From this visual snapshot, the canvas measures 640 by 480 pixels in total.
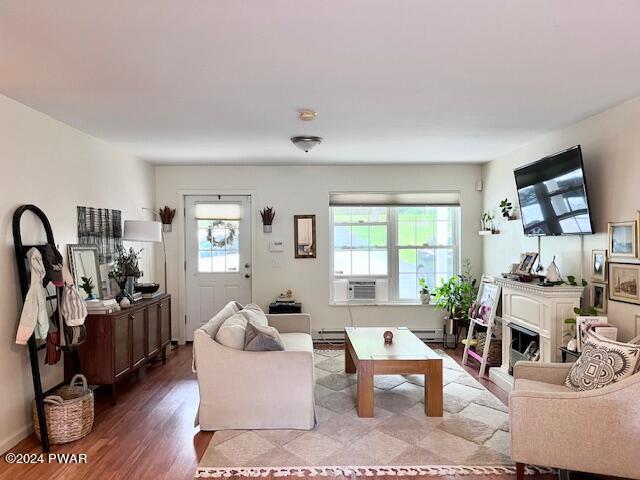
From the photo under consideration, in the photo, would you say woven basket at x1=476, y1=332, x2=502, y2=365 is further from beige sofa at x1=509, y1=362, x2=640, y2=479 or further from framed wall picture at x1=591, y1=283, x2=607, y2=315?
beige sofa at x1=509, y1=362, x2=640, y2=479

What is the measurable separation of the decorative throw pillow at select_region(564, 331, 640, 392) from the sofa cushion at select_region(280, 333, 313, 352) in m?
1.96

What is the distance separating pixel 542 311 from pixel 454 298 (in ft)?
6.39

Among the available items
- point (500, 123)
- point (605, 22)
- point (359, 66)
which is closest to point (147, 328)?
point (359, 66)

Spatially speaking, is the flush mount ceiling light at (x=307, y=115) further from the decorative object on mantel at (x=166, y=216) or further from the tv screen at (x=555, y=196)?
the decorative object on mantel at (x=166, y=216)

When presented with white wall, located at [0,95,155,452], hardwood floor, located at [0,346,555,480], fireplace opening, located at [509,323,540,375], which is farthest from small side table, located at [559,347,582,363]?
white wall, located at [0,95,155,452]

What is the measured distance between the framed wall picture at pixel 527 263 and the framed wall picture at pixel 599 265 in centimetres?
65

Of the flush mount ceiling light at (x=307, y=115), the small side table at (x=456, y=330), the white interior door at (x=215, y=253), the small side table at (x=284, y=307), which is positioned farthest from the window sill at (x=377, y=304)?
the flush mount ceiling light at (x=307, y=115)

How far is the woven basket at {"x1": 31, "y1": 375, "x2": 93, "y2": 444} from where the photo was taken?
306 centimetres

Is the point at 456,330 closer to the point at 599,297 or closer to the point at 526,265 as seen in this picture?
the point at 526,265

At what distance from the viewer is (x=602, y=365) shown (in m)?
2.67

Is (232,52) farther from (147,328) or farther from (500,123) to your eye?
(147,328)

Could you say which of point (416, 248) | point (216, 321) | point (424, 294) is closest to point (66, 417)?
point (216, 321)

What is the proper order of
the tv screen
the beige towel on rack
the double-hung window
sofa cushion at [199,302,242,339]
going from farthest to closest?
1. the double-hung window
2. the tv screen
3. sofa cushion at [199,302,242,339]
4. the beige towel on rack

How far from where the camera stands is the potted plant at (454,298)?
18.6ft
